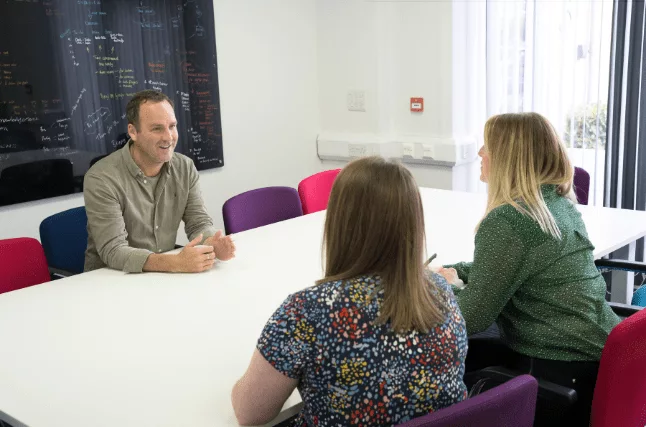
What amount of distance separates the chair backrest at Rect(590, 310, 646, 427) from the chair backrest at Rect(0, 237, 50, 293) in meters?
1.93

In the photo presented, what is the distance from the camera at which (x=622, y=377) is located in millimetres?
1574

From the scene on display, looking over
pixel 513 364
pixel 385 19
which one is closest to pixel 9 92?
pixel 385 19

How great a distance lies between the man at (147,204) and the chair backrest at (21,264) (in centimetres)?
21

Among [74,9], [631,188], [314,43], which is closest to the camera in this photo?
[74,9]

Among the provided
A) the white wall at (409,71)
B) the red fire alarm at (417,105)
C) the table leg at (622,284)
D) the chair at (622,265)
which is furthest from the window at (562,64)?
the chair at (622,265)

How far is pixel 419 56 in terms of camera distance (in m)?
4.65

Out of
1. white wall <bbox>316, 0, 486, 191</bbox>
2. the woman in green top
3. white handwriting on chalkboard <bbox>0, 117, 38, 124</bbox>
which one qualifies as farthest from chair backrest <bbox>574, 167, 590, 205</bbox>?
white handwriting on chalkboard <bbox>0, 117, 38, 124</bbox>

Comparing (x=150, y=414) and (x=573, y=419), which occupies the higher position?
(x=150, y=414)

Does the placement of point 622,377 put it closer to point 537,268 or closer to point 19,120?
point 537,268

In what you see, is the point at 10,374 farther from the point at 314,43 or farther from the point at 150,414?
the point at 314,43

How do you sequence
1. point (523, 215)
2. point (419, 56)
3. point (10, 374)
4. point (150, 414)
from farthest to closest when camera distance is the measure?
point (419, 56) → point (523, 215) → point (10, 374) → point (150, 414)

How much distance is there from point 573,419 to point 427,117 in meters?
3.20

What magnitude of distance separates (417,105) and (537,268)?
9.95 feet

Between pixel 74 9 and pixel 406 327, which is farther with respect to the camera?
pixel 74 9
